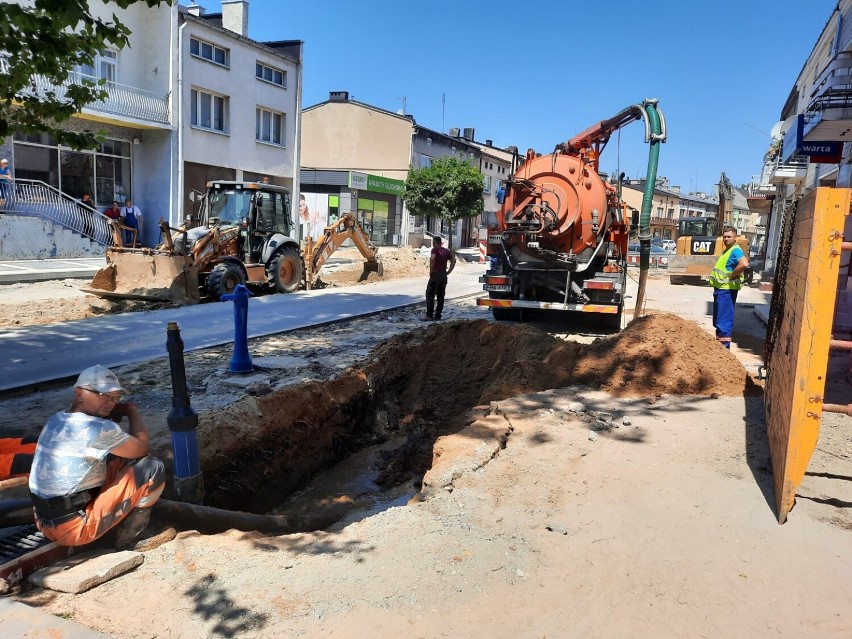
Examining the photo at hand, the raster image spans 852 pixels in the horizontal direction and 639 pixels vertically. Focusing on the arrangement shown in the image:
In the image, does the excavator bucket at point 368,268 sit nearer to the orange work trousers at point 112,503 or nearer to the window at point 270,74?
the window at point 270,74

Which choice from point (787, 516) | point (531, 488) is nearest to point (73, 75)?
point (531, 488)

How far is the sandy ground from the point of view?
9.09 feet

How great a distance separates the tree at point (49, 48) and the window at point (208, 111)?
671 inches

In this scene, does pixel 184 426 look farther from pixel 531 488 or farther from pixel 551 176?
pixel 551 176

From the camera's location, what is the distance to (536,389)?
6.77 m

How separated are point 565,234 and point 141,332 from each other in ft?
22.5

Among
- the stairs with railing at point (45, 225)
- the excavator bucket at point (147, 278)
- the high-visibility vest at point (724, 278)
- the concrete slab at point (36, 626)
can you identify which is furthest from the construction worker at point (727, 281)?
the stairs with railing at point (45, 225)

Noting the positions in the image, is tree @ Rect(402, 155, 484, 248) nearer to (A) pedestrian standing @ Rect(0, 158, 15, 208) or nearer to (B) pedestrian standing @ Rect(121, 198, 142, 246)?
(B) pedestrian standing @ Rect(121, 198, 142, 246)

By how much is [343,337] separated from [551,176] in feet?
14.5

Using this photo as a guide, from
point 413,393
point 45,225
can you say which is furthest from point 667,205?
point 413,393

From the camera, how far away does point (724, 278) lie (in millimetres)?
8961

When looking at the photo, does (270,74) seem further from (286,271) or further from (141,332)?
(141,332)

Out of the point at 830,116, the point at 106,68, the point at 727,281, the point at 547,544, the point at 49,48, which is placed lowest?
the point at 547,544

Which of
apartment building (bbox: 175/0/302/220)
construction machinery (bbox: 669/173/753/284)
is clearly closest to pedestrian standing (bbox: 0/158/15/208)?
apartment building (bbox: 175/0/302/220)
